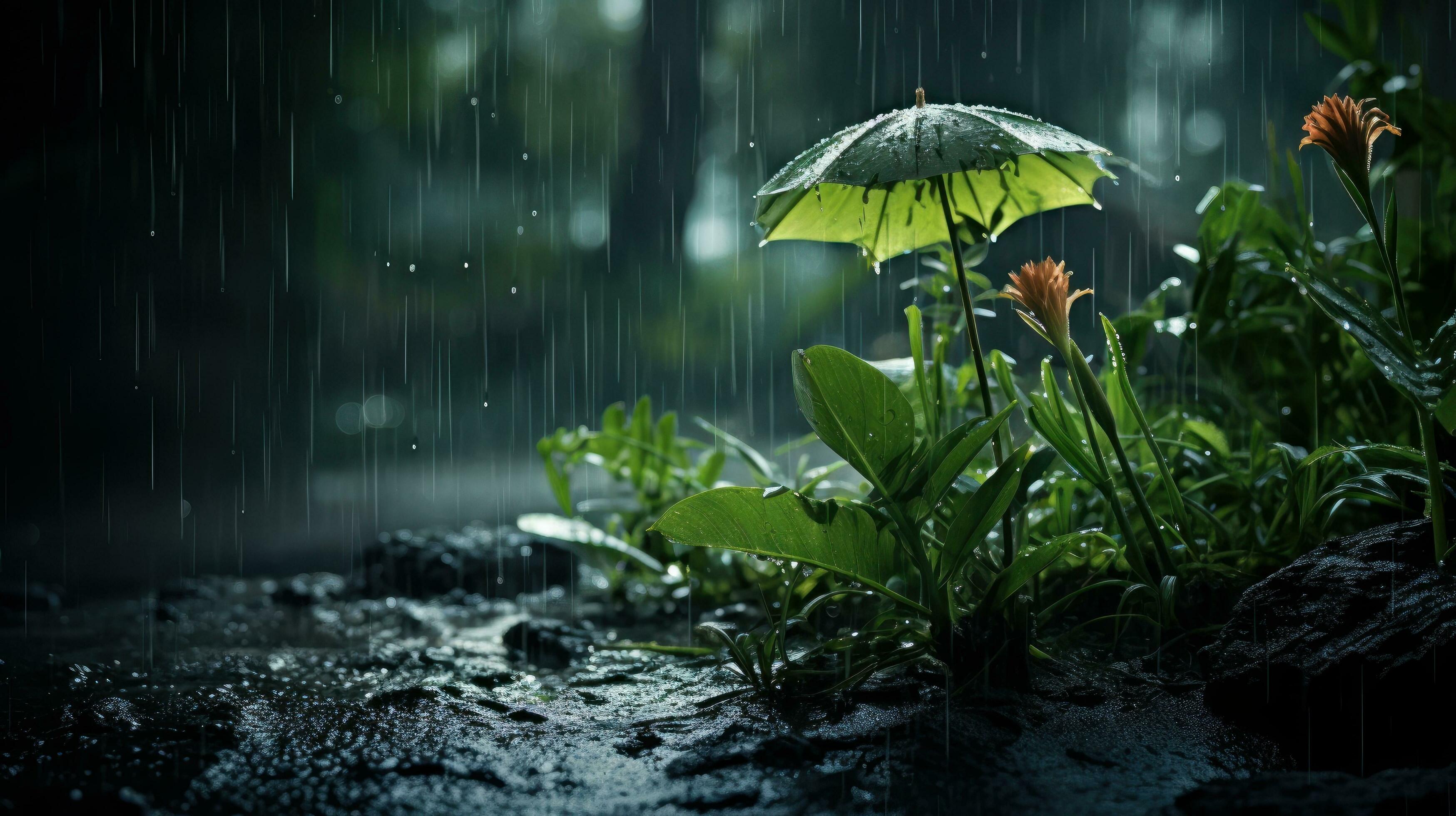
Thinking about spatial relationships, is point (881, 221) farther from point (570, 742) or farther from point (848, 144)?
point (570, 742)

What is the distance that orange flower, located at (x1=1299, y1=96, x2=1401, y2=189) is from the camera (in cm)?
89

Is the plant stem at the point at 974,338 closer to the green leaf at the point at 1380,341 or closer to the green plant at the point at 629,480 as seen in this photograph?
the green leaf at the point at 1380,341

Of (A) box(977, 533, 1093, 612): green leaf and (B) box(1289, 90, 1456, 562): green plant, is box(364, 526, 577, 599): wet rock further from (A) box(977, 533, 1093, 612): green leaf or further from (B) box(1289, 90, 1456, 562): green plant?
(B) box(1289, 90, 1456, 562): green plant

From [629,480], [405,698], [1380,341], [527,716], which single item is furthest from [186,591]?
[1380,341]

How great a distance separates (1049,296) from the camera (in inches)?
36.9

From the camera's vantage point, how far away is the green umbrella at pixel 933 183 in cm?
88

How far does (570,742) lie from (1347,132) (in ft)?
3.63

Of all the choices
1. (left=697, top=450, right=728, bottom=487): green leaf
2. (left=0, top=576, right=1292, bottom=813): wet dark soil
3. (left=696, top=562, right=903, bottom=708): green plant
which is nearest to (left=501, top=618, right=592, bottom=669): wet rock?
(left=0, top=576, right=1292, bottom=813): wet dark soil

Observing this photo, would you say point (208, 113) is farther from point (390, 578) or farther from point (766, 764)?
point (766, 764)

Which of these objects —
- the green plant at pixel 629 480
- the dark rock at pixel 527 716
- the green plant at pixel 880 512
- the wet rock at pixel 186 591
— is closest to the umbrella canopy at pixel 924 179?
the green plant at pixel 880 512

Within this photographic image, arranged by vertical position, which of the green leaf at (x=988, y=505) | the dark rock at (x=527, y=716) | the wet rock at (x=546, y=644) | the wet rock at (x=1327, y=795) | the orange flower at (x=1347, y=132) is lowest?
the wet rock at (x=546, y=644)

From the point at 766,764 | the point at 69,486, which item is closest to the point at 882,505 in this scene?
the point at 766,764

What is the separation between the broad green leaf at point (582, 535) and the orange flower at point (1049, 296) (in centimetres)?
121

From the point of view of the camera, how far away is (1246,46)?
270cm
